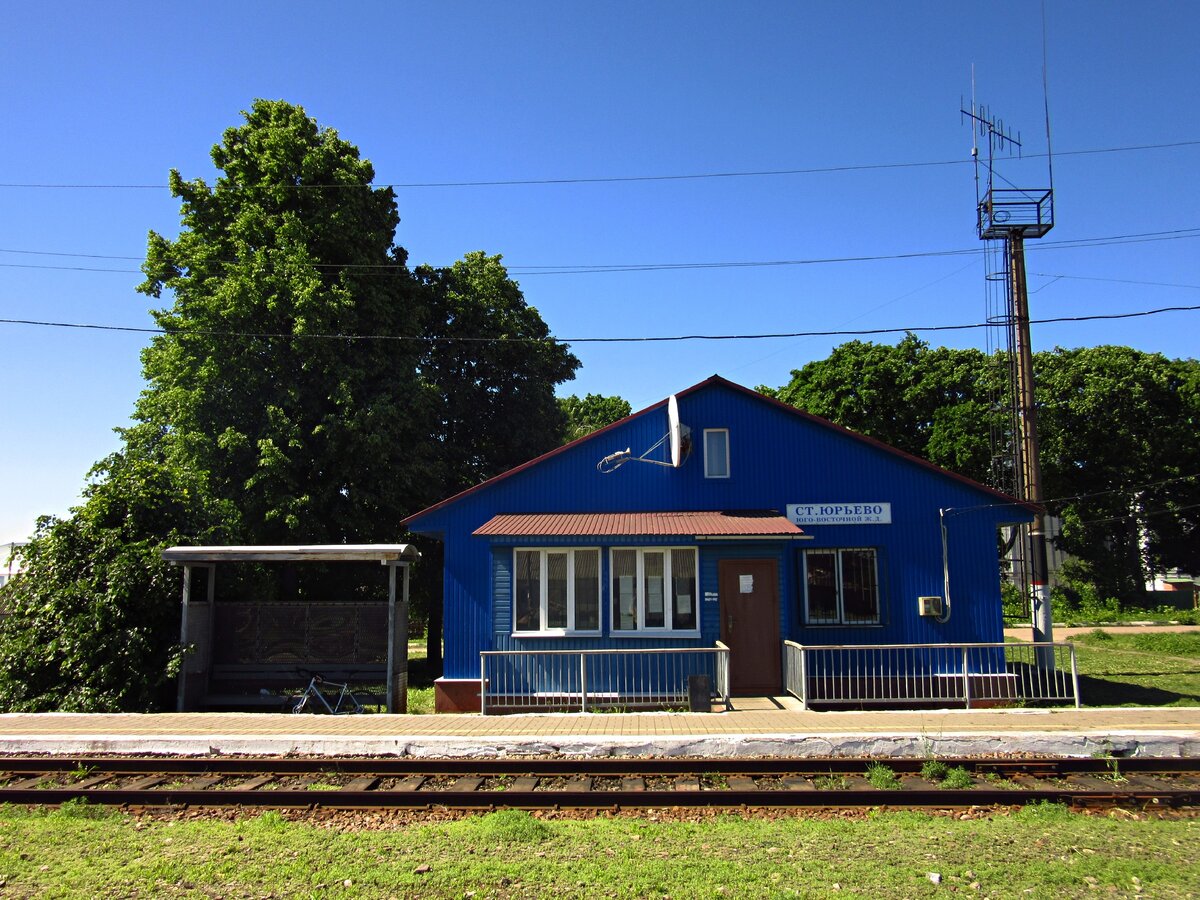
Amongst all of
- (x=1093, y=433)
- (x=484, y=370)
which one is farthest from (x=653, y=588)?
(x=1093, y=433)

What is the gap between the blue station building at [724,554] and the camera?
14.6m

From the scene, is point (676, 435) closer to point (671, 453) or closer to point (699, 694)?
point (671, 453)

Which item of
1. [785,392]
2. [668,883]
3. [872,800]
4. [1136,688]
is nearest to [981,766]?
[872,800]

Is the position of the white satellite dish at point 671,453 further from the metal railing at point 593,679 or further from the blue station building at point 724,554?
the metal railing at point 593,679

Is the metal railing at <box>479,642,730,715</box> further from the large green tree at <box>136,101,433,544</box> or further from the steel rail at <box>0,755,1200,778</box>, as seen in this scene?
the large green tree at <box>136,101,433,544</box>

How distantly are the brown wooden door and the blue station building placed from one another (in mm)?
25

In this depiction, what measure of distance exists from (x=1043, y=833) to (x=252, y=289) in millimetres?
20736

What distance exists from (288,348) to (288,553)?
1008 cm

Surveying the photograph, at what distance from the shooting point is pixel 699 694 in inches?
498

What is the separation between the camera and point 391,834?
7.67 meters

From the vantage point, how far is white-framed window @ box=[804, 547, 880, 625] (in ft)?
49.8

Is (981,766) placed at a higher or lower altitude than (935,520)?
lower

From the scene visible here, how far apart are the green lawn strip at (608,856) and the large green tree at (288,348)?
1421cm

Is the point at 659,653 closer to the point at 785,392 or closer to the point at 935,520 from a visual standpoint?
the point at 935,520
